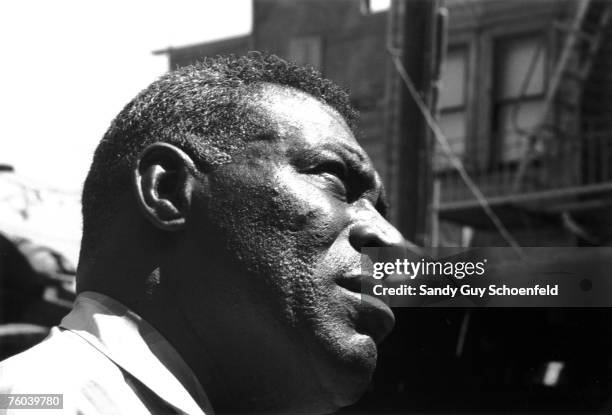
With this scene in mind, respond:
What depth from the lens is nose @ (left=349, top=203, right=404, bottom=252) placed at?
232 cm

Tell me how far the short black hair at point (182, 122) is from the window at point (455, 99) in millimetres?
11294

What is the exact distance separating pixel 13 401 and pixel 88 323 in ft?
0.74

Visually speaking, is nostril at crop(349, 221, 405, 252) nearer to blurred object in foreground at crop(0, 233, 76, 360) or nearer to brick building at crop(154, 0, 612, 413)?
blurred object in foreground at crop(0, 233, 76, 360)

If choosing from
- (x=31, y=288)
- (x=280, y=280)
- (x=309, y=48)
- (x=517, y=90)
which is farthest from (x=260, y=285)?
(x=309, y=48)

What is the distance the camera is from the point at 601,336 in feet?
15.0

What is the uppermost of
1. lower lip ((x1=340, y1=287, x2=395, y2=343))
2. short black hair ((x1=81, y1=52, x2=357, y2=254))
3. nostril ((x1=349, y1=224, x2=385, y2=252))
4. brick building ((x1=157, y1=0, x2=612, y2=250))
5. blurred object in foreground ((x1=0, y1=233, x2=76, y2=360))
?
brick building ((x1=157, y1=0, x2=612, y2=250))

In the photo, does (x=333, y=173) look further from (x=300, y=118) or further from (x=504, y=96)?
(x=504, y=96)

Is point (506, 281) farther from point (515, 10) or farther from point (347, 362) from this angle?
point (515, 10)

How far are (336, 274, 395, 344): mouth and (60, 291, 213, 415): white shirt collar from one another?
0.31 m

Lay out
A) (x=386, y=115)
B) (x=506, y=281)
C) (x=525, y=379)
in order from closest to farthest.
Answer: (x=506, y=281)
(x=525, y=379)
(x=386, y=115)

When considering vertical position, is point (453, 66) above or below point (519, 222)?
above

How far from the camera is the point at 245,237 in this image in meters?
2.28

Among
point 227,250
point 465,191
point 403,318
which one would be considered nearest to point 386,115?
point 465,191

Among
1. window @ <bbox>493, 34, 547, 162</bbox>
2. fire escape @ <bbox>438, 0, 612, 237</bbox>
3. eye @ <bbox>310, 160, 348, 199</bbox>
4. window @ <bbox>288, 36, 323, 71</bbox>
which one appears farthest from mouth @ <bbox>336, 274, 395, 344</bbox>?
window @ <bbox>288, 36, 323, 71</bbox>
